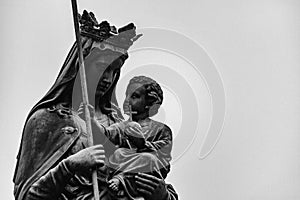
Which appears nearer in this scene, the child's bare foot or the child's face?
the child's bare foot

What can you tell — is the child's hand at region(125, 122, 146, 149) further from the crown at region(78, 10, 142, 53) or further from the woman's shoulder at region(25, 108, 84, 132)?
the crown at region(78, 10, 142, 53)

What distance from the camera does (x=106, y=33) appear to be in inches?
318

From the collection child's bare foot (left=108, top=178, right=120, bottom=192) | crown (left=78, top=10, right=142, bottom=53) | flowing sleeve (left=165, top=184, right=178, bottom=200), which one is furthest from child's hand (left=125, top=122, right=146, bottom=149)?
crown (left=78, top=10, right=142, bottom=53)

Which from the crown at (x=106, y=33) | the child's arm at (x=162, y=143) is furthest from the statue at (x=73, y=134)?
the child's arm at (x=162, y=143)

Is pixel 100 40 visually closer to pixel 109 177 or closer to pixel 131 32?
pixel 131 32

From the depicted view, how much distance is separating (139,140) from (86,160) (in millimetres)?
585

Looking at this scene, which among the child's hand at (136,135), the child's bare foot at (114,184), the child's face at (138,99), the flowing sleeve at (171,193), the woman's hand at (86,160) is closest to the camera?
the woman's hand at (86,160)

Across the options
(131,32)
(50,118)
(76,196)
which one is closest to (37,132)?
(50,118)

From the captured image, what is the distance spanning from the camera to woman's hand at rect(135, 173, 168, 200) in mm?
7559

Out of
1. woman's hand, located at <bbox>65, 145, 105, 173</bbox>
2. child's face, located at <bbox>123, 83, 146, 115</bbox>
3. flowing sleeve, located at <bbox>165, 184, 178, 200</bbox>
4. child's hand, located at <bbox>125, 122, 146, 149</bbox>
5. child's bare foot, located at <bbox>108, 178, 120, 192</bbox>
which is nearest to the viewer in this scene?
woman's hand, located at <bbox>65, 145, 105, 173</bbox>

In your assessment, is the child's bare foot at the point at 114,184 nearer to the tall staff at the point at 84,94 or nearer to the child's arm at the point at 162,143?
the tall staff at the point at 84,94

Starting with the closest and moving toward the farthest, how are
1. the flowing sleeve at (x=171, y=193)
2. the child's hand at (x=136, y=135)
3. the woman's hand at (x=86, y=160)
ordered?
1. the woman's hand at (x=86, y=160)
2. the child's hand at (x=136, y=135)
3. the flowing sleeve at (x=171, y=193)

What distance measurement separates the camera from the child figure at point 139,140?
758cm

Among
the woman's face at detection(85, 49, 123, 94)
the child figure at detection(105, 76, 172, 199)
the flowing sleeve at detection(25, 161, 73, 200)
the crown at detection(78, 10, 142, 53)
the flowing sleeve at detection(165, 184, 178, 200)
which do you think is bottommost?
the flowing sleeve at detection(25, 161, 73, 200)
